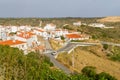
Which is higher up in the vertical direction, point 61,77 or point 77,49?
point 61,77

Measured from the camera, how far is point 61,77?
22750 millimetres

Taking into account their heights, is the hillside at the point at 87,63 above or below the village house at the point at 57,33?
below

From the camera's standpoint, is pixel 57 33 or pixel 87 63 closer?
pixel 87 63

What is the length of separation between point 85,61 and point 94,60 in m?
4.03

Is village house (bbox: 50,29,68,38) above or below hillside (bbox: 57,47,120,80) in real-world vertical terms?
above

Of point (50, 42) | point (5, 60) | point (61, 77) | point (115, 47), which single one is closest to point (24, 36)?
point (50, 42)

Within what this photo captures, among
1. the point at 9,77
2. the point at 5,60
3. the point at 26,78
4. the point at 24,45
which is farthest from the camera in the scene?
the point at 24,45

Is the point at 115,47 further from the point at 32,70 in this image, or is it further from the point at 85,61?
the point at 32,70

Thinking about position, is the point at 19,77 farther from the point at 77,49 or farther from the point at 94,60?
the point at 77,49

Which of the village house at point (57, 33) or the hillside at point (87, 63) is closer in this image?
the hillside at point (87, 63)

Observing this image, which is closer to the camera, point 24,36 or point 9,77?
point 9,77

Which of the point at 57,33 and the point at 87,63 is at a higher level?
the point at 57,33

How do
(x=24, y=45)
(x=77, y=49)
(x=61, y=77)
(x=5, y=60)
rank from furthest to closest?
(x=77, y=49)
(x=24, y=45)
(x=5, y=60)
(x=61, y=77)

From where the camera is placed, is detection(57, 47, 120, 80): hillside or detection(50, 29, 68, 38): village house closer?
detection(57, 47, 120, 80): hillside
